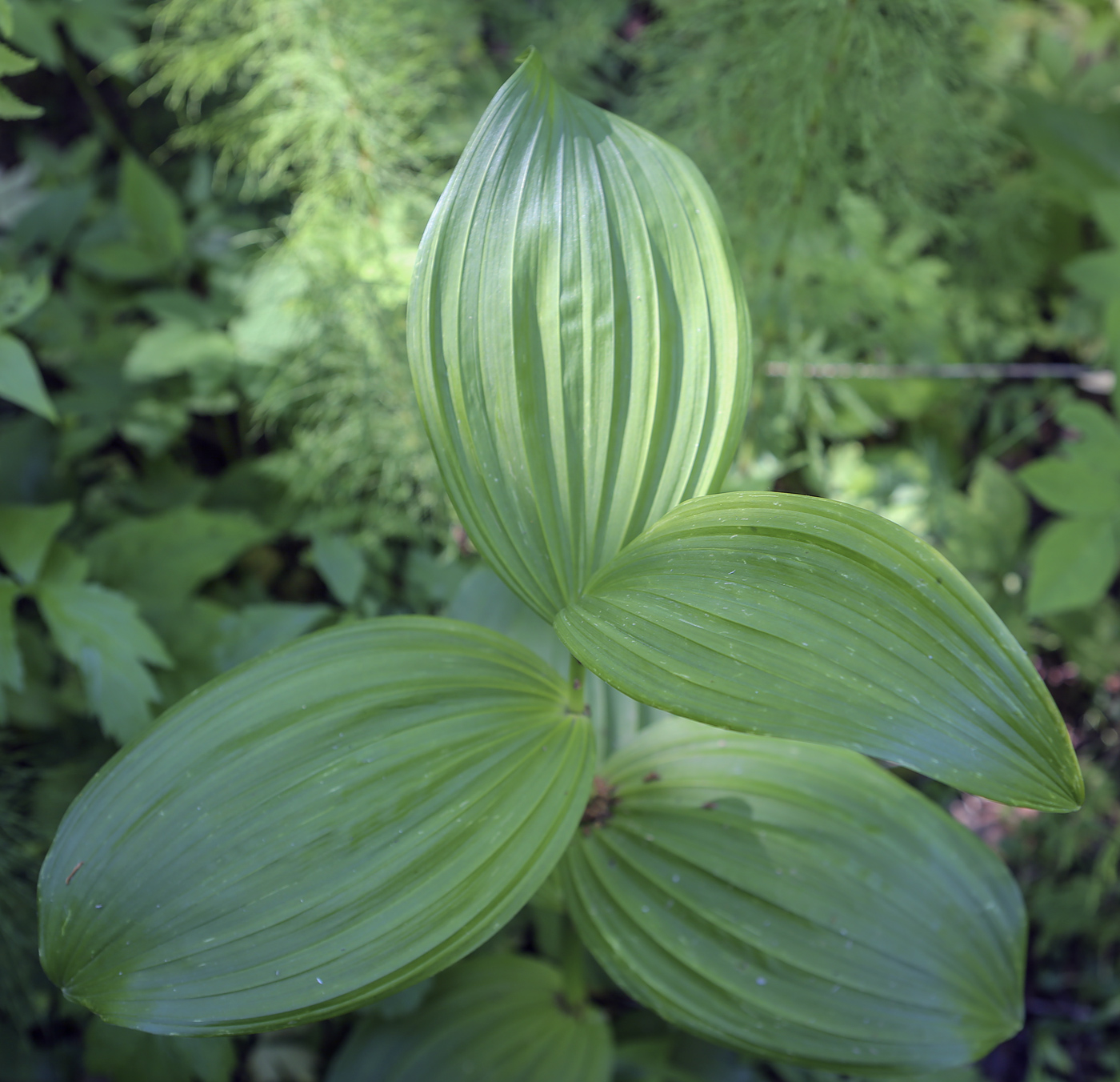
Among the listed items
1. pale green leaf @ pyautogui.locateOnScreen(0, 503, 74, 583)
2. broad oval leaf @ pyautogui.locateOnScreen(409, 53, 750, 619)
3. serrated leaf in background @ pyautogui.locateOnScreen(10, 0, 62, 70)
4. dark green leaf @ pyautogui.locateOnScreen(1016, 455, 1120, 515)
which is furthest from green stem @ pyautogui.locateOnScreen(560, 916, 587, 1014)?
serrated leaf in background @ pyautogui.locateOnScreen(10, 0, 62, 70)

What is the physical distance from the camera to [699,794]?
36.8 inches

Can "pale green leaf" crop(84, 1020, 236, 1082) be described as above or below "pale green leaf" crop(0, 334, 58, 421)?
below

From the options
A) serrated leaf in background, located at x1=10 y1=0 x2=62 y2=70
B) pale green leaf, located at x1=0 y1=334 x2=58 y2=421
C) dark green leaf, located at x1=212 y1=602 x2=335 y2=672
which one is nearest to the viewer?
pale green leaf, located at x1=0 y1=334 x2=58 y2=421

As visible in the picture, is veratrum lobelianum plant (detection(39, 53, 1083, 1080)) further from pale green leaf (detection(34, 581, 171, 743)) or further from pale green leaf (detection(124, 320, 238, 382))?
pale green leaf (detection(124, 320, 238, 382))

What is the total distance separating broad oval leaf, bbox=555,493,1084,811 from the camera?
530 mm

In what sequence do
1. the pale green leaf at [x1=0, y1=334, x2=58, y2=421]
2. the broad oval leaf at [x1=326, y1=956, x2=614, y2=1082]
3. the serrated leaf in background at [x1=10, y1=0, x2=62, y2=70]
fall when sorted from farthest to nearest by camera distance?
the serrated leaf in background at [x1=10, y1=0, x2=62, y2=70] → the broad oval leaf at [x1=326, y1=956, x2=614, y2=1082] → the pale green leaf at [x1=0, y1=334, x2=58, y2=421]

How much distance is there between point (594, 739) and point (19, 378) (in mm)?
876

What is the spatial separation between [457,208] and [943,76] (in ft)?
3.36

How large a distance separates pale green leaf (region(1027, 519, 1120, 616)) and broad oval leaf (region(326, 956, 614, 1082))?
1.04 m

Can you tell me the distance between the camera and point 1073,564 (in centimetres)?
140

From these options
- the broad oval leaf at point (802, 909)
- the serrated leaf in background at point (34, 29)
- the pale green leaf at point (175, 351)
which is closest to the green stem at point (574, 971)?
the broad oval leaf at point (802, 909)

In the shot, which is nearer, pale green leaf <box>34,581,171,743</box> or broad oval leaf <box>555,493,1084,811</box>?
broad oval leaf <box>555,493,1084,811</box>

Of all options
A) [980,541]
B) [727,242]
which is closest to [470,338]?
[727,242]

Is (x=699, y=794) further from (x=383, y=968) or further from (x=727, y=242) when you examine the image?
(x=727, y=242)
